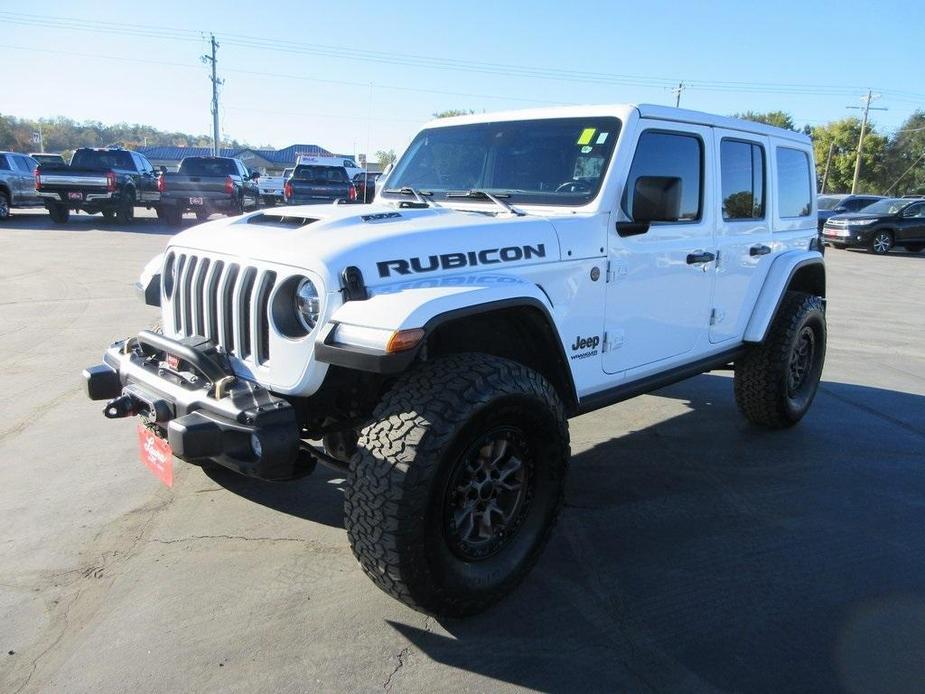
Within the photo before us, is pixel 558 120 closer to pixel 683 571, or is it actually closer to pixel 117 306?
pixel 683 571

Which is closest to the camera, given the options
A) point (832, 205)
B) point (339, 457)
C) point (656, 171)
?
point (339, 457)

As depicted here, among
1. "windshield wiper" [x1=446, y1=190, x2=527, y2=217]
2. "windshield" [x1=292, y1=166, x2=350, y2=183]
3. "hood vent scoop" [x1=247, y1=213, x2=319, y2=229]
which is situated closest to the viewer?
"hood vent scoop" [x1=247, y1=213, x2=319, y2=229]

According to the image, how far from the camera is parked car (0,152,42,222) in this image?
18484mm

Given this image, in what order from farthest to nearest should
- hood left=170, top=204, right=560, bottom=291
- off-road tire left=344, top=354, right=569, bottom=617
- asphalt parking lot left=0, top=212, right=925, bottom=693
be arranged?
hood left=170, top=204, right=560, bottom=291 < asphalt parking lot left=0, top=212, right=925, bottom=693 < off-road tire left=344, top=354, right=569, bottom=617

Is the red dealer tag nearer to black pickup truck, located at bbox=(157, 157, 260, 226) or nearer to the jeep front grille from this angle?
the jeep front grille

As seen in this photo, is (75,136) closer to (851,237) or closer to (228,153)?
(228,153)

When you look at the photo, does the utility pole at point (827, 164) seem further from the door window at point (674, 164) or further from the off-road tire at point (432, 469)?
the off-road tire at point (432, 469)

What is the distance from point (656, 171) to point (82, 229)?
17379 mm

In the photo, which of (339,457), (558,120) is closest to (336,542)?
(339,457)

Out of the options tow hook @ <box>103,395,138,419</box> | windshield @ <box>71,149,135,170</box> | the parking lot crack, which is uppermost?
windshield @ <box>71,149,135,170</box>

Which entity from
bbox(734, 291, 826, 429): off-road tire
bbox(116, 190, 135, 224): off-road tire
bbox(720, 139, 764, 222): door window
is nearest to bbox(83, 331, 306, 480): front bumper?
bbox(720, 139, 764, 222): door window

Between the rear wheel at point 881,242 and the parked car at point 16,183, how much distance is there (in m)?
23.6

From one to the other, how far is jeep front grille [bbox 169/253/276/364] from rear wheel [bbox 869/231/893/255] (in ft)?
71.7

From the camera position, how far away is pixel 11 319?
24.6ft
